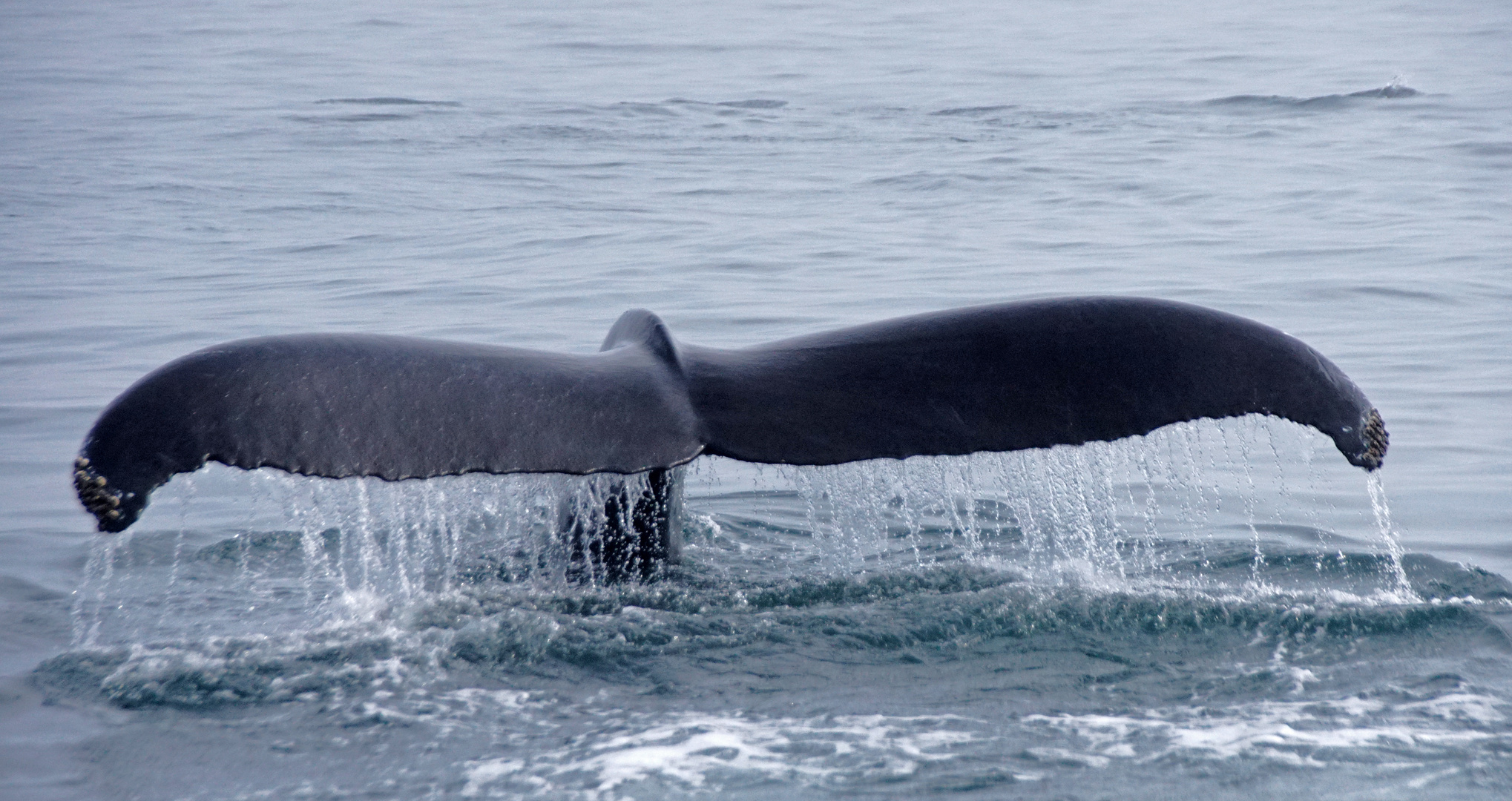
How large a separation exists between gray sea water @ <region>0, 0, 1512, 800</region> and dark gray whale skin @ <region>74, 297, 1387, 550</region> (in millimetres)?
204

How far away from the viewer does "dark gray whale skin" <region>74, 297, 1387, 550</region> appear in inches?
119

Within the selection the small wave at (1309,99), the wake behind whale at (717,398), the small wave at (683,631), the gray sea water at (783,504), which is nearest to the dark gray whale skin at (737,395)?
the wake behind whale at (717,398)

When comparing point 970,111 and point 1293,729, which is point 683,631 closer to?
point 1293,729

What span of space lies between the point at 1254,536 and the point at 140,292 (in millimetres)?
7936

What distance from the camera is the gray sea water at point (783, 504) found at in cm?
350

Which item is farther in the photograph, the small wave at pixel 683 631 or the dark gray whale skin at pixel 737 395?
the small wave at pixel 683 631

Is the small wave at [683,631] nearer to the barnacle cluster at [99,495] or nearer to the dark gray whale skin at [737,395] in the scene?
the dark gray whale skin at [737,395]

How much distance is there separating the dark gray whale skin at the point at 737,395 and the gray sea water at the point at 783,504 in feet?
0.67

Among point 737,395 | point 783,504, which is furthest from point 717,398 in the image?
point 783,504

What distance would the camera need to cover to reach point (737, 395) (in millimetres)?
3533

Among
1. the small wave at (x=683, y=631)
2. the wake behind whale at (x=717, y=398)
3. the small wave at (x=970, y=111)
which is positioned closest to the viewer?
the wake behind whale at (x=717, y=398)

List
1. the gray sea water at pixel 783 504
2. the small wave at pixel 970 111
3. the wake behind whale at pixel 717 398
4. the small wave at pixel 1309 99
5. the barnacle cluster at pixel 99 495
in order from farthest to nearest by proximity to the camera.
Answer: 1. the small wave at pixel 1309 99
2. the small wave at pixel 970 111
3. the gray sea water at pixel 783 504
4. the wake behind whale at pixel 717 398
5. the barnacle cluster at pixel 99 495

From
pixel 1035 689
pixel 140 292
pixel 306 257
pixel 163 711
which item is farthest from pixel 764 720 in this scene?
pixel 306 257

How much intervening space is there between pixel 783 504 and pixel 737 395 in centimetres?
278
